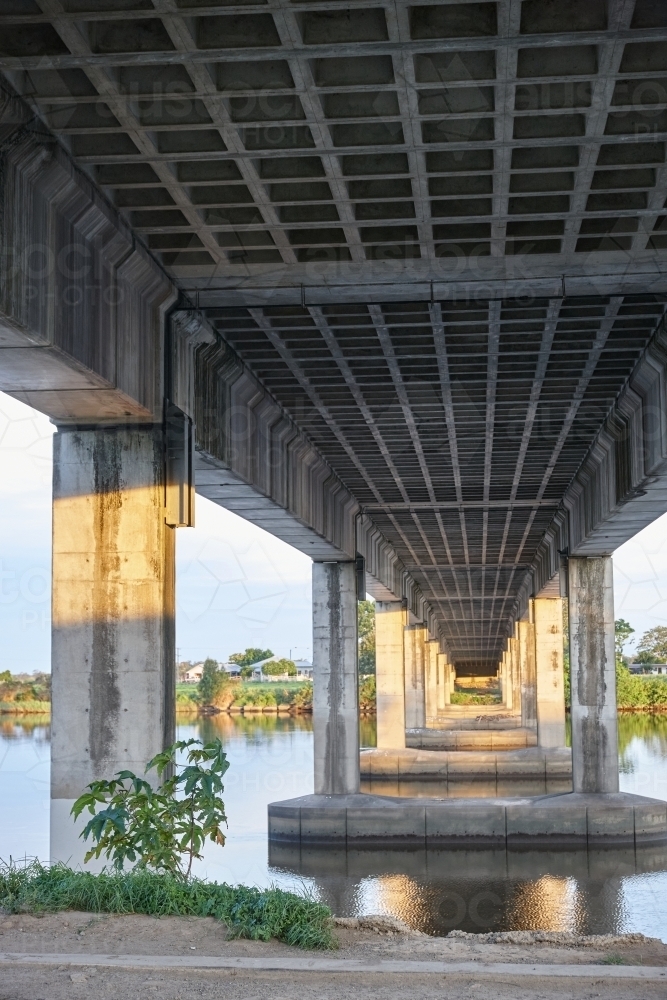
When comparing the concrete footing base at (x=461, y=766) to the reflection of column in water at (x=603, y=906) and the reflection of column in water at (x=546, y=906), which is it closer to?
the reflection of column in water at (x=546, y=906)

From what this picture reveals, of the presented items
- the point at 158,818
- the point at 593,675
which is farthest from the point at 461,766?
the point at 158,818

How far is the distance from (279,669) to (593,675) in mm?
163893

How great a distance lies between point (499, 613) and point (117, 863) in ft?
239

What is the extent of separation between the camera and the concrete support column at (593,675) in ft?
110

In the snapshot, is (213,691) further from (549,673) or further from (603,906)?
(603,906)

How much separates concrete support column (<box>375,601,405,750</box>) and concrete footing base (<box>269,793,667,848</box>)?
1850cm

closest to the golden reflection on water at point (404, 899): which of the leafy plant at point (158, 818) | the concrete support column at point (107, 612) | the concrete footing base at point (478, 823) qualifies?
the concrete footing base at point (478, 823)

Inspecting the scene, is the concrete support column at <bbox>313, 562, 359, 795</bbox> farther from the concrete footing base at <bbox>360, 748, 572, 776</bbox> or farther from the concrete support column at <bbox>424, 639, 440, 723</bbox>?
the concrete support column at <bbox>424, 639, 440, 723</bbox>

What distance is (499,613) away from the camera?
3280 inches

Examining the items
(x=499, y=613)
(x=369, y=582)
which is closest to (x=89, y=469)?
(x=369, y=582)

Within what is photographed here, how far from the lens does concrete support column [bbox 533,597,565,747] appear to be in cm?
5369

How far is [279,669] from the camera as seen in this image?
195500 mm

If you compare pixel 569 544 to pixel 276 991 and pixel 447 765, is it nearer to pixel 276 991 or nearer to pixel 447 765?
pixel 447 765

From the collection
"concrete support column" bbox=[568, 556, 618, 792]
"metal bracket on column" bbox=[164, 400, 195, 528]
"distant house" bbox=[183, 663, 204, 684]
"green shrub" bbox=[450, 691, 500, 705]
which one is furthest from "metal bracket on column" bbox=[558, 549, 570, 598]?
"distant house" bbox=[183, 663, 204, 684]
